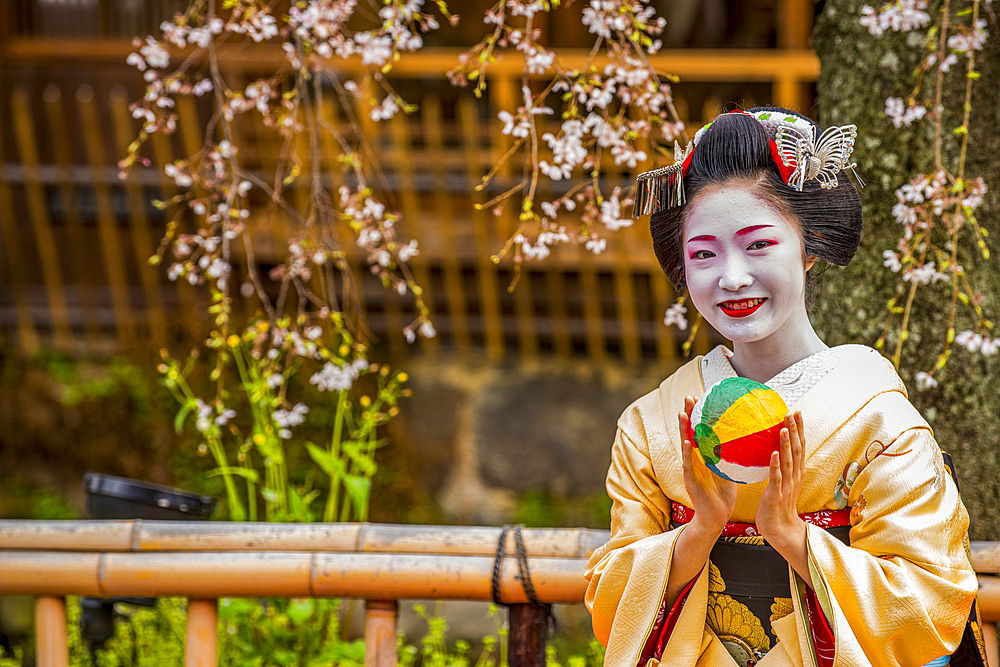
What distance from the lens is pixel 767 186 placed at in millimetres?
1490

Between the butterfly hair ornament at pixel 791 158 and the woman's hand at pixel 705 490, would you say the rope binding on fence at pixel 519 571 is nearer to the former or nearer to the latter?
the woman's hand at pixel 705 490

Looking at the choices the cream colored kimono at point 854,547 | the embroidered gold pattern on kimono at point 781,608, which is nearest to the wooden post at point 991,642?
the cream colored kimono at point 854,547

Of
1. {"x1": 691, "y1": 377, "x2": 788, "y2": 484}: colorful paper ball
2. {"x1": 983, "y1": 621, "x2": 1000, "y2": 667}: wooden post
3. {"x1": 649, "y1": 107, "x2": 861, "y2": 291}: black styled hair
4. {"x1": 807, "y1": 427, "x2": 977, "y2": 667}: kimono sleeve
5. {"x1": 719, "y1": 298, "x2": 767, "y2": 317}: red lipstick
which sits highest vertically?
{"x1": 649, "y1": 107, "x2": 861, "y2": 291}: black styled hair

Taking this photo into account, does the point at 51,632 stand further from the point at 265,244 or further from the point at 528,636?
the point at 265,244

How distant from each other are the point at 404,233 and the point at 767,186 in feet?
11.1

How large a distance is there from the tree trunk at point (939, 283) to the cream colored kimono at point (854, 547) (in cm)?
73

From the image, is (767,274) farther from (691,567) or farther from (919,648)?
(919,648)

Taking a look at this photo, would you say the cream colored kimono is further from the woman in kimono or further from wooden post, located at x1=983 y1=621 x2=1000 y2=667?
wooden post, located at x1=983 y1=621 x2=1000 y2=667

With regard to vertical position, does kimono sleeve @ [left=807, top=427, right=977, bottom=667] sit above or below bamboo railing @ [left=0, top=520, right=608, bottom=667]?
above

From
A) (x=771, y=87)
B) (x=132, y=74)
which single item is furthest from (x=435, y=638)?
(x=132, y=74)

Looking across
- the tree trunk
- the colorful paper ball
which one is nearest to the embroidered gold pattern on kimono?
the colorful paper ball

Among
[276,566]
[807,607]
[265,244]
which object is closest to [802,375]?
[807,607]

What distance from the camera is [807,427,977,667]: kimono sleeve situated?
1406 mm

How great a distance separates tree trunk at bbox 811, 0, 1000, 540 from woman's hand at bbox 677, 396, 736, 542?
1.02 meters
